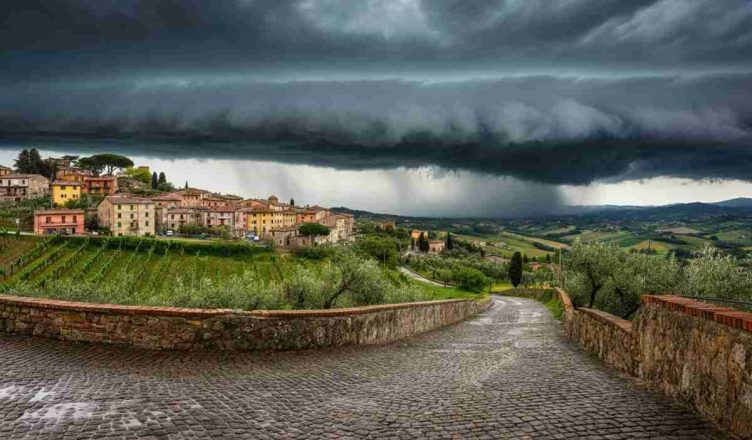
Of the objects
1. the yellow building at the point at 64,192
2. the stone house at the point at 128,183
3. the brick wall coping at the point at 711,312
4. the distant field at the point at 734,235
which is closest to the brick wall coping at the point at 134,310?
the brick wall coping at the point at 711,312

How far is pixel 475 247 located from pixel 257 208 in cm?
7567

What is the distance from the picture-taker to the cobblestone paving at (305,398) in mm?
5602

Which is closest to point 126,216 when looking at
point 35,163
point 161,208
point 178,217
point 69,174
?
point 161,208

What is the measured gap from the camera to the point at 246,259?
333ft

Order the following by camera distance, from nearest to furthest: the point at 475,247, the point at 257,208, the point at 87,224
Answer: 1. the point at 87,224
2. the point at 257,208
3. the point at 475,247

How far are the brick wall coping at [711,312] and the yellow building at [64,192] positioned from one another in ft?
522

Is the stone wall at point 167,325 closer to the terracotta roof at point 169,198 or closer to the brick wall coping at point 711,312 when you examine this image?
the brick wall coping at point 711,312

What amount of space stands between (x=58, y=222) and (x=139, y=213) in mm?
19796

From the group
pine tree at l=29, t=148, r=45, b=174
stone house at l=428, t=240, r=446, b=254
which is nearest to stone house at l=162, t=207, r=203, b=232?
pine tree at l=29, t=148, r=45, b=174

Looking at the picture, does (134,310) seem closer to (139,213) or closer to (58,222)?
(58,222)

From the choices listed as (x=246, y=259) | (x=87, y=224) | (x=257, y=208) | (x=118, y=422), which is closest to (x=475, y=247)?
(x=257, y=208)

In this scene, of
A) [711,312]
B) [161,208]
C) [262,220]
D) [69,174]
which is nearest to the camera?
[711,312]

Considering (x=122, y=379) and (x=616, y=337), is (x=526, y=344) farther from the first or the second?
(x=122, y=379)

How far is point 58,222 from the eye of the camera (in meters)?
109
